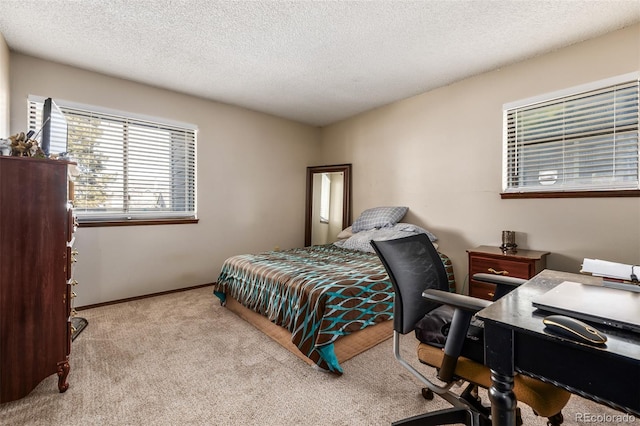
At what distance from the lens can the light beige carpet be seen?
5.09 feet

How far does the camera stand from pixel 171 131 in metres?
3.73

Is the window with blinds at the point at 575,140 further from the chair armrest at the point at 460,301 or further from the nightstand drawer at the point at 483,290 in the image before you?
the chair armrest at the point at 460,301

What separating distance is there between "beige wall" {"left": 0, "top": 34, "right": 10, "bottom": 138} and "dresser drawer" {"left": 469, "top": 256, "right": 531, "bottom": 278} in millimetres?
4252

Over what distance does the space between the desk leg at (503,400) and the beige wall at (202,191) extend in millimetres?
3717

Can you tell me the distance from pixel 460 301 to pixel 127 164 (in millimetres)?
3716

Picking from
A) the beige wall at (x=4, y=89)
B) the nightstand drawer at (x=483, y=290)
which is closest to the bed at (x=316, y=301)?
the nightstand drawer at (x=483, y=290)

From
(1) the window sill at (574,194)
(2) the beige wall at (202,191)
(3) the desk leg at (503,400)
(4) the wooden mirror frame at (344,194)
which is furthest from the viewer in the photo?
(4) the wooden mirror frame at (344,194)

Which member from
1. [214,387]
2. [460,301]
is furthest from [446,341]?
[214,387]

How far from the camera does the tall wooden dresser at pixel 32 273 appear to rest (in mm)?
1612

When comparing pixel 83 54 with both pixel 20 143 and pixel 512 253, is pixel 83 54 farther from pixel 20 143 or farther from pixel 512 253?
pixel 512 253

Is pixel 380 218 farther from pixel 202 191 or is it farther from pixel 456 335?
pixel 456 335

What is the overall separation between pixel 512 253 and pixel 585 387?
216 cm

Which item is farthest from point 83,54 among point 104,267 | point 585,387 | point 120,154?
point 585,387

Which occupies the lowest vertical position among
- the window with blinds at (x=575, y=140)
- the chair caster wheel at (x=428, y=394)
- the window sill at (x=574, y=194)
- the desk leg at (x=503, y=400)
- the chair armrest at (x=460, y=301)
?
the chair caster wheel at (x=428, y=394)
